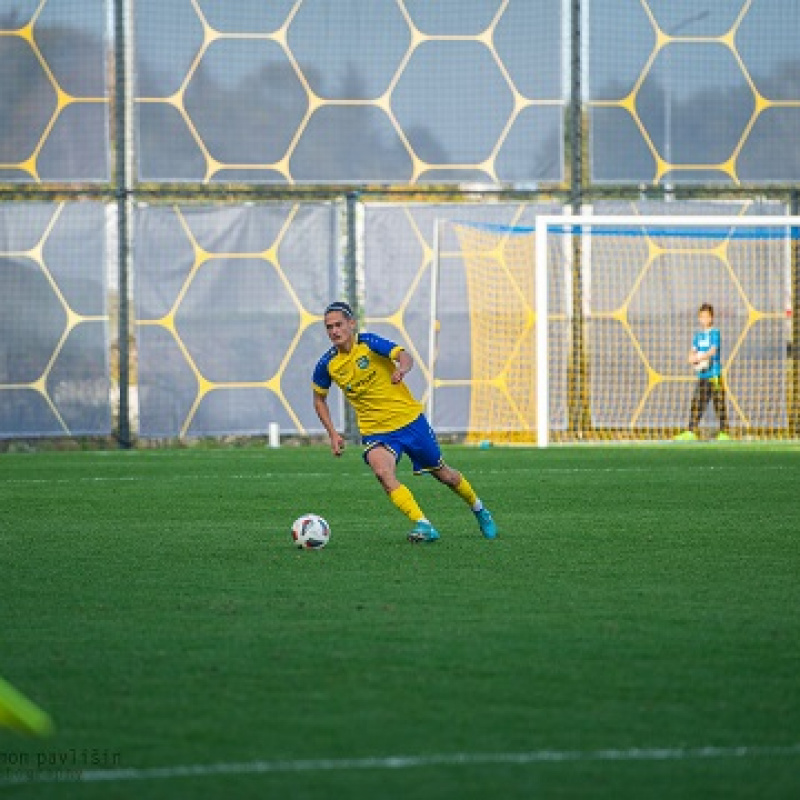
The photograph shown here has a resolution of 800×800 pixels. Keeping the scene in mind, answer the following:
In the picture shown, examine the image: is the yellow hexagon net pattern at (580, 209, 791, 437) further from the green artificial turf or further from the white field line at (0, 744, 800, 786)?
the white field line at (0, 744, 800, 786)

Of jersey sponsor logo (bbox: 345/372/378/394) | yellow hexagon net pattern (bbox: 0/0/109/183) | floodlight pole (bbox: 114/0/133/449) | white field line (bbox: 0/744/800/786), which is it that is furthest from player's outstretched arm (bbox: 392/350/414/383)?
yellow hexagon net pattern (bbox: 0/0/109/183)

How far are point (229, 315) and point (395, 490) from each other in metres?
12.6

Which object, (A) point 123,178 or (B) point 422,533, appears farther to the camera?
(A) point 123,178

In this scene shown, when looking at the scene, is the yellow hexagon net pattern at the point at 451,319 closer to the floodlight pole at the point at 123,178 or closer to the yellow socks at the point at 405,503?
the floodlight pole at the point at 123,178

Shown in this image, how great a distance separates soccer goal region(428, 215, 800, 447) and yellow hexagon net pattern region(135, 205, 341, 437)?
170cm

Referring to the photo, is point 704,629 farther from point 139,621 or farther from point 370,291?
point 370,291

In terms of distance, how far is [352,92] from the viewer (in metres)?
23.0

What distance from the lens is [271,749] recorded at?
188 inches

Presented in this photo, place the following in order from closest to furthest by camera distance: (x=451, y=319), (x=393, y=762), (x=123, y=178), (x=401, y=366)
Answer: (x=393, y=762) < (x=401, y=366) < (x=123, y=178) < (x=451, y=319)

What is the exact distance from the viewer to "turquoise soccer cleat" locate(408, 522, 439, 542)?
10031 millimetres

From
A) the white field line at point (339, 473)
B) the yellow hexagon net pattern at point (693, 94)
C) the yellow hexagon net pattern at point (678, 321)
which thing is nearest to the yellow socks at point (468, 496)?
the white field line at point (339, 473)

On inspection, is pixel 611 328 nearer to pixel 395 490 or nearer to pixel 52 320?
pixel 52 320

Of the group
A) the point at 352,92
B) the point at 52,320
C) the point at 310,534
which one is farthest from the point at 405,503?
the point at 352,92

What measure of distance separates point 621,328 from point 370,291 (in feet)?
11.0
